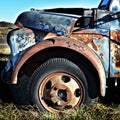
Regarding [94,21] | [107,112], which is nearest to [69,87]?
[107,112]

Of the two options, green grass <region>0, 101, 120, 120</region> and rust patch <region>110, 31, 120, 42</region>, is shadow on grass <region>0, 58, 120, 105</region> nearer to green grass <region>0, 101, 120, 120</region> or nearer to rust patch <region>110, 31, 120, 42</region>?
green grass <region>0, 101, 120, 120</region>

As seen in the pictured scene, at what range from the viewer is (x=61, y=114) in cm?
540

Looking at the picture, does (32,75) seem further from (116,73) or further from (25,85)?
(116,73)

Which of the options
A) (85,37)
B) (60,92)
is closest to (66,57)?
(85,37)

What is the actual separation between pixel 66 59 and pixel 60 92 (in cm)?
45

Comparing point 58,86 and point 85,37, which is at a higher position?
point 85,37

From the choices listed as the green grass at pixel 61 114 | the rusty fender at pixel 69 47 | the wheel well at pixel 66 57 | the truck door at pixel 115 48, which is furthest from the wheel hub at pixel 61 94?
the truck door at pixel 115 48

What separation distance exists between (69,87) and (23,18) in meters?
1.30

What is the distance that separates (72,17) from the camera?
18.8 ft

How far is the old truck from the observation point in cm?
545

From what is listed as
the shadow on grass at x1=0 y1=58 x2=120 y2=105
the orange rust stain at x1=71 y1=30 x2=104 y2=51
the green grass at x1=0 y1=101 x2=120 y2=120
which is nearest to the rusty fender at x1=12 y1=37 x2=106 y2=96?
the orange rust stain at x1=71 y1=30 x2=104 y2=51

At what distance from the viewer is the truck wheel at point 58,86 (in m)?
5.46

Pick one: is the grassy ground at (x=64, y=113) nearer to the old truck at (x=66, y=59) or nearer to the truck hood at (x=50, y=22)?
the old truck at (x=66, y=59)

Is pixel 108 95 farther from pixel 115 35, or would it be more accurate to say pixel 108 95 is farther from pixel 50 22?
pixel 50 22
